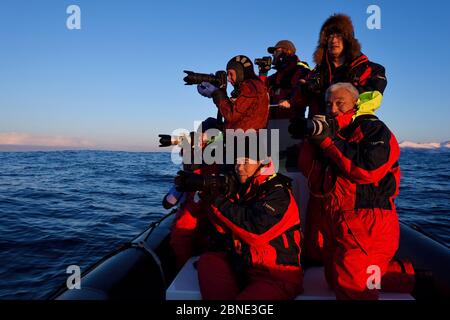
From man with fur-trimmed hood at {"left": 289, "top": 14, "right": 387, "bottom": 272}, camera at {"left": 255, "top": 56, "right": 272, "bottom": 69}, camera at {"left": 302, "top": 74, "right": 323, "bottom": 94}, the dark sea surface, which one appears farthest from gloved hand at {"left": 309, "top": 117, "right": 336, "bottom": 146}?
the dark sea surface

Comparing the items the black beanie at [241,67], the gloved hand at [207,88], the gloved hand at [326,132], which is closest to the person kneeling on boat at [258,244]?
the gloved hand at [326,132]

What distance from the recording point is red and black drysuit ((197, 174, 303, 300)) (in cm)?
203

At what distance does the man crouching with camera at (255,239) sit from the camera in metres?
2.04

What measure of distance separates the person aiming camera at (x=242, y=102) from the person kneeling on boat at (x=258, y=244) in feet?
2.95

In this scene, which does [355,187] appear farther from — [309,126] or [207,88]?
[207,88]

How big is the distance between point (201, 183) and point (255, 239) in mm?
516

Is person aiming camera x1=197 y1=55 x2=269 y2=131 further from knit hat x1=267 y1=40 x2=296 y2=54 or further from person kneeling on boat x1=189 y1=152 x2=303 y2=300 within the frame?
knit hat x1=267 y1=40 x2=296 y2=54

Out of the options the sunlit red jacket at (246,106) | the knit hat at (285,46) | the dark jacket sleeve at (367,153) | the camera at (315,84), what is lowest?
the dark jacket sleeve at (367,153)

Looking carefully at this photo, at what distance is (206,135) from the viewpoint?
3.04 meters

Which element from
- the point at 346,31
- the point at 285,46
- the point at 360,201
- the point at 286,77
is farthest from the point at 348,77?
the point at 285,46

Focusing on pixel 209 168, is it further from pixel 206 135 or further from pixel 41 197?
pixel 41 197

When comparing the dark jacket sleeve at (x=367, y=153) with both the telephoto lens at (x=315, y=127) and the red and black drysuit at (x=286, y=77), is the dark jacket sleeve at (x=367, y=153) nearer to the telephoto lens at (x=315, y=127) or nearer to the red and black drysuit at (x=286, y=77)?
the telephoto lens at (x=315, y=127)

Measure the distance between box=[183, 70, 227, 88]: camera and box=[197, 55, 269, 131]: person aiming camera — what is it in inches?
1.7
